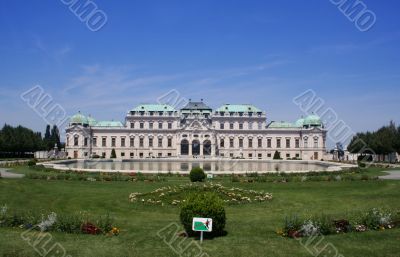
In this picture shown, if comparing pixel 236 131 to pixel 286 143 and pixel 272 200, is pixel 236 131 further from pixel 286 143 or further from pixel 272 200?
pixel 272 200

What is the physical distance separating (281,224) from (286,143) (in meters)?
83.5

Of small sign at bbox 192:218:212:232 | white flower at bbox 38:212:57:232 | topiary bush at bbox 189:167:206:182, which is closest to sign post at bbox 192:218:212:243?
small sign at bbox 192:218:212:232

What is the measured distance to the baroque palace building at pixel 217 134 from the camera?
9450 centimetres

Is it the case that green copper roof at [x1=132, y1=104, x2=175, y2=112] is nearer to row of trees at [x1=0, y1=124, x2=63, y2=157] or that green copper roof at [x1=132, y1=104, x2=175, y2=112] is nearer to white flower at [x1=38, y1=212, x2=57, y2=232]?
row of trees at [x1=0, y1=124, x2=63, y2=157]

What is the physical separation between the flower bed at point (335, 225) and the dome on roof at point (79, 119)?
8653 centimetres

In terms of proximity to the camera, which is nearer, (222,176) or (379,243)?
(379,243)

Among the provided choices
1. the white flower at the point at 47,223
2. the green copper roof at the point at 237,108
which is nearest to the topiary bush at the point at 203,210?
the white flower at the point at 47,223

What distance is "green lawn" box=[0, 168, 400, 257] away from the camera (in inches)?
444

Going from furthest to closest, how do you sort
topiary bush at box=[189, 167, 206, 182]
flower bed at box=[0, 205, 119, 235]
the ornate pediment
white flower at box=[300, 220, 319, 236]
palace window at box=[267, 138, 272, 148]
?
1. palace window at box=[267, 138, 272, 148]
2. the ornate pediment
3. topiary bush at box=[189, 167, 206, 182]
4. flower bed at box=[0, 205, 119, 235]
5. white flower at box=[300, 220, 319, 236]

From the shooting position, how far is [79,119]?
312 feet

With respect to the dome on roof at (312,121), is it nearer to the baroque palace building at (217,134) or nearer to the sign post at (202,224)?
the baroque palace building at (217,134)

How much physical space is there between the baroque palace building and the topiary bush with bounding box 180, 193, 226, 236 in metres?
81.0

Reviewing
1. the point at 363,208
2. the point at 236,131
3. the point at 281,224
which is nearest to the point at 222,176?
the point at 363,208

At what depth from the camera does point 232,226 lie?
46.8ft
